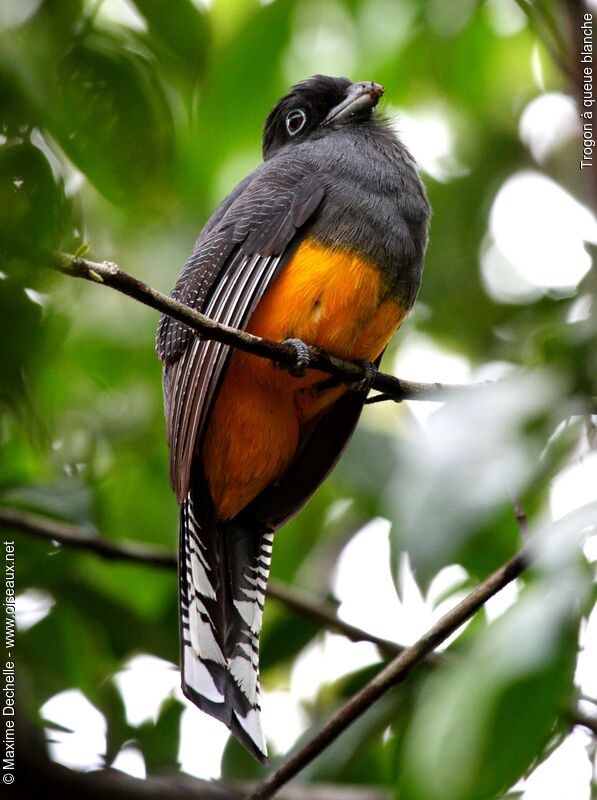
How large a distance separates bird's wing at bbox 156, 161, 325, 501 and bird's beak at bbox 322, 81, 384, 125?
49 cm

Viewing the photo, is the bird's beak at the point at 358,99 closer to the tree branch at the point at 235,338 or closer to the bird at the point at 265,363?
the bird at the point at 265,363

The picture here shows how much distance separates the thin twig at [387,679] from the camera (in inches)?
106

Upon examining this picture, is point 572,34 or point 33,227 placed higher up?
point 572,34

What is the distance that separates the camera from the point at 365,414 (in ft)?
20.6

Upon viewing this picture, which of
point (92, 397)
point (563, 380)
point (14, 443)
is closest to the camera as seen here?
point (563, 380)

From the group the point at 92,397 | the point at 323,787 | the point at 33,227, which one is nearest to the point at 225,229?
the point at 92,397

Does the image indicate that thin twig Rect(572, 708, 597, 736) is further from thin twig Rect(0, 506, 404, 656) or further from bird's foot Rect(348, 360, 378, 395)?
bird's foot Rect(348, 360, 378, 395)

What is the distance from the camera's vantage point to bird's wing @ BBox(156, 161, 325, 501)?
3.88 m

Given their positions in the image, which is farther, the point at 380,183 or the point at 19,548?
the point at 380,183

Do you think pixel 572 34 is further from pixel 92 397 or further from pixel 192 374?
pixel 92 397

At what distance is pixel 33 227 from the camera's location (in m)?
1.26

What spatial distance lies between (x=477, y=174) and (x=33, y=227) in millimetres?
5201

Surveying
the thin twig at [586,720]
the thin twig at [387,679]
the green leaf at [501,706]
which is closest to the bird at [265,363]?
the thin twig at [387,679]

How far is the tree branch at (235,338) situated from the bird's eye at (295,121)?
1596 millimetres
